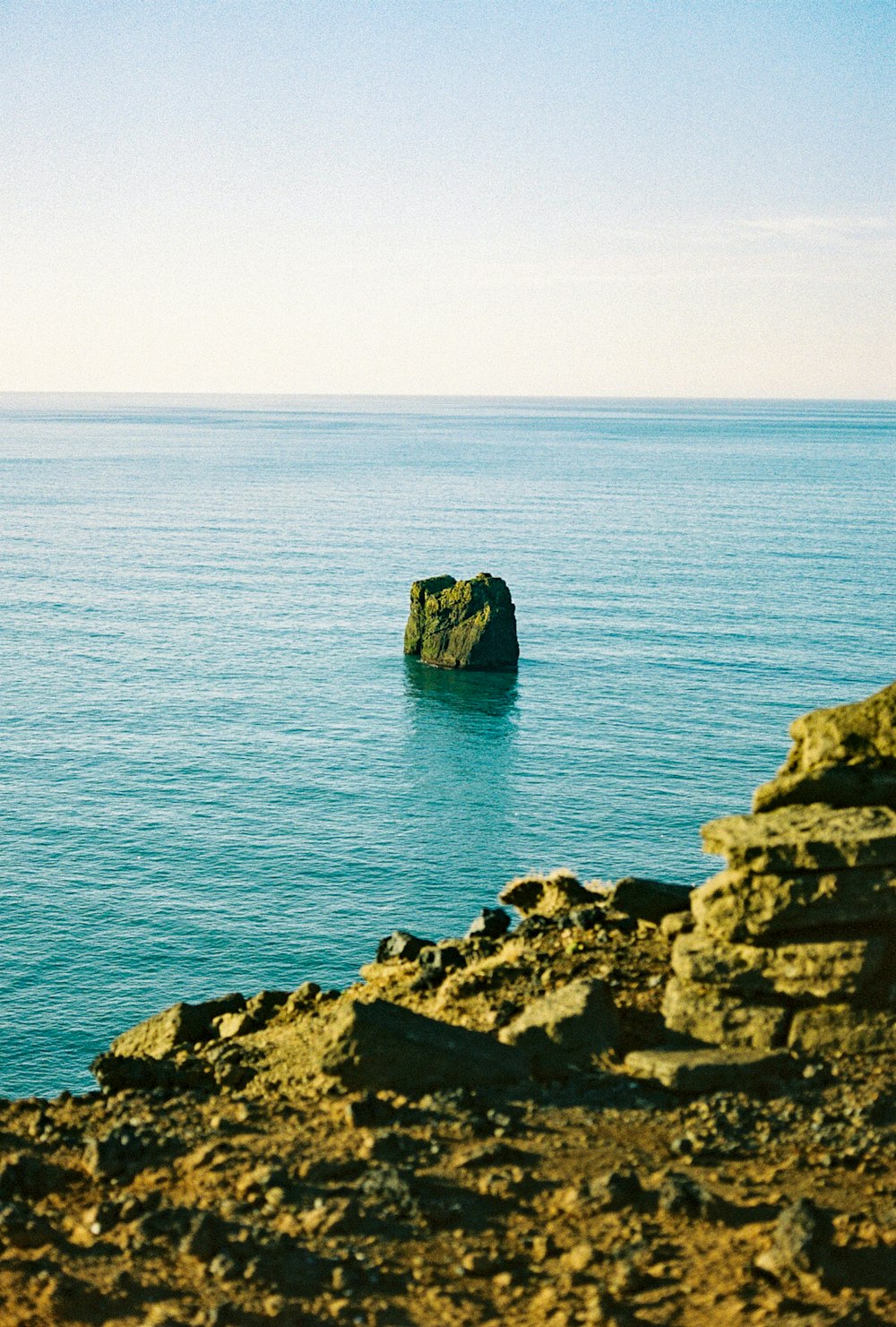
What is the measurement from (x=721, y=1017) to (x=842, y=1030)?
2.00 meters

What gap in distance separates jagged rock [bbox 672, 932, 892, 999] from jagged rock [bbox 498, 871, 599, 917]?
7390mm

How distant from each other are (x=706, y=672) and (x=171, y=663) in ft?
163

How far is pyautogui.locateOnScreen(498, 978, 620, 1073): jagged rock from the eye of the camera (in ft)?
72.6

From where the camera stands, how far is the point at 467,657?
124500mm

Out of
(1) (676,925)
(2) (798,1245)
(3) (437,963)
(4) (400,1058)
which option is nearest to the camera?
(2) (798,1245)

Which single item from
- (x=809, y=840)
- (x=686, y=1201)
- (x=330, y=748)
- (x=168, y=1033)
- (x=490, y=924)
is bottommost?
(x=330, y=748)

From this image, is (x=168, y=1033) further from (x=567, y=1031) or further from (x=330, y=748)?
(x=330, y=748)

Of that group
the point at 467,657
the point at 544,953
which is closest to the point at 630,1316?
the point at 544,953

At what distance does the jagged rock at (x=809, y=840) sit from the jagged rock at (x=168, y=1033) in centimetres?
1122

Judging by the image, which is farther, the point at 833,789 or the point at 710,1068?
the point at 833,789

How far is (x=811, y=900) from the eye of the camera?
2203cm

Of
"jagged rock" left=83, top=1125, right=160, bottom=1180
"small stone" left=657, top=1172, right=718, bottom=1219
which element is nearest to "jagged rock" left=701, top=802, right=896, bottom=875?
"small stone" left=657, top=1172, right=718, bottom=1219

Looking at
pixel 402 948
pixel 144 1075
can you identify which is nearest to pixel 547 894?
pixel 402 948

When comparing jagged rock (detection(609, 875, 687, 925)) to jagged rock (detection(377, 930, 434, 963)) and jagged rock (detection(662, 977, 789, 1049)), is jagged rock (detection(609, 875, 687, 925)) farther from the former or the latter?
jagged rock (detection(377, 930, 434, 963))
